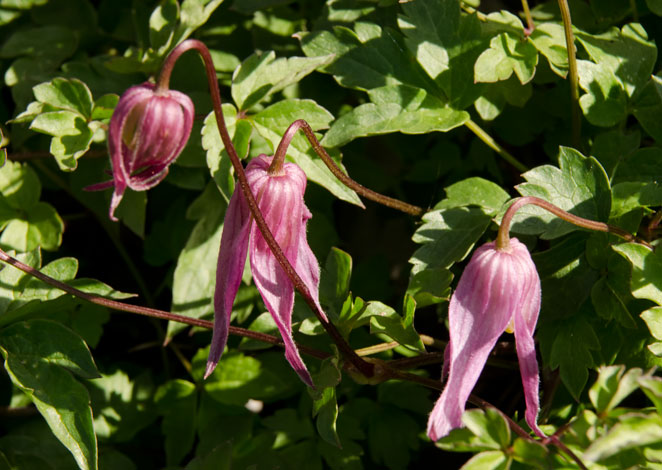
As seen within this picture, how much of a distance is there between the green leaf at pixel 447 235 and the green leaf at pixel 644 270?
32 centimetres

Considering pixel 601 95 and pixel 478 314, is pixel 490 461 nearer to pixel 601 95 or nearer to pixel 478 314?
pixel 478 314

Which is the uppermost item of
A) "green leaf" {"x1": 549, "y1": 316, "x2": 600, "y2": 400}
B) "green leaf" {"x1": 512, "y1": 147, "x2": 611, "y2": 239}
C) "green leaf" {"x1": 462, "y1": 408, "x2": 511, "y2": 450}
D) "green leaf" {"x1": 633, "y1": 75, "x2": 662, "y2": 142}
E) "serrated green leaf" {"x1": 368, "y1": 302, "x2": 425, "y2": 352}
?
"green leaf" {"x1": 633, "y1": 75, "x2": 662, "y2": 142}

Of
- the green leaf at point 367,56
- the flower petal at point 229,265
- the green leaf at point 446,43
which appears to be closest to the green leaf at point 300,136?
the green leaf at point 367,56

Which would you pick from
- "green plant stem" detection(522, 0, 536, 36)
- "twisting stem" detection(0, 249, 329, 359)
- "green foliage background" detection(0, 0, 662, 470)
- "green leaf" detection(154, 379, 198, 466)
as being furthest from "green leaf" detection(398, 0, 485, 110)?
"green leaf" detection(154, 379, 198, 466)

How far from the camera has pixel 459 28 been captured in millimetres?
1787

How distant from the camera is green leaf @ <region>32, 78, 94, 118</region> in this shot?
182cm

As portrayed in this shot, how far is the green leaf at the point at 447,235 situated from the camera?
1.66 m

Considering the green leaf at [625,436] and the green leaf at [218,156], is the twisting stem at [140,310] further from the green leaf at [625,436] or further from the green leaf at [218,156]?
the green leaf at [625,436]

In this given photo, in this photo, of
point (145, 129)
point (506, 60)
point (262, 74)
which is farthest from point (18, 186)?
point (506, 60)

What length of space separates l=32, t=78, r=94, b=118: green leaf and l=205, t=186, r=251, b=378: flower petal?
2.11ft

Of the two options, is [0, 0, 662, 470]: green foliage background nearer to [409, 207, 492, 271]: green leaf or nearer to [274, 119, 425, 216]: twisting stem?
[409, 207, 492, 271]: green leaf

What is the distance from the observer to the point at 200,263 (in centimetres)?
194

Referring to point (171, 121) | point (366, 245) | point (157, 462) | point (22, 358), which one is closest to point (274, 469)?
point (157, 462)

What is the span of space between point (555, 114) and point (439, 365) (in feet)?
2.51
